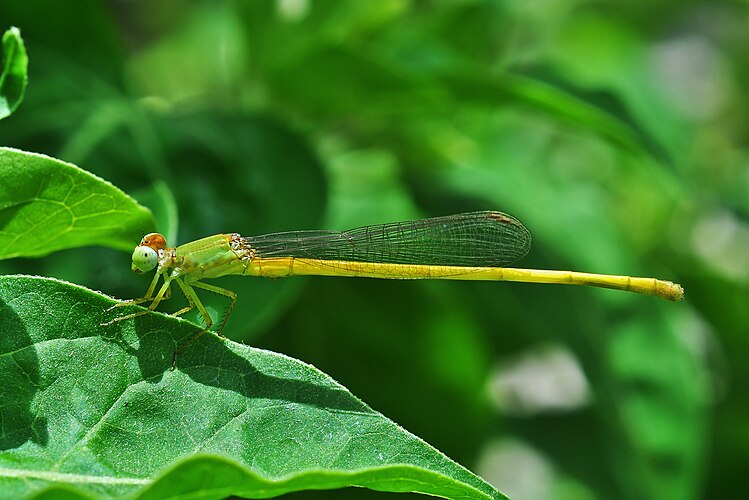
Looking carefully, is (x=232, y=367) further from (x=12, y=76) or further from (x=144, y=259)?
(x=144, y=259)

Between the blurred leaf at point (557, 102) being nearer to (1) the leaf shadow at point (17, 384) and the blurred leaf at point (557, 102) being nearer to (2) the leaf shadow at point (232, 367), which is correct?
(2) the leaf shadow at point (232, 367)

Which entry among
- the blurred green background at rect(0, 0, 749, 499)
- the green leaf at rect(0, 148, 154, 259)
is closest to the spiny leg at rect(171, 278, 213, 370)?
the blurred green background at rect(0, 0, 749, 499)

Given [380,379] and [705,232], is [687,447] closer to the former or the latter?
[380,379]

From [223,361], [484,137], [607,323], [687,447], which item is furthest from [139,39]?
[223,361]

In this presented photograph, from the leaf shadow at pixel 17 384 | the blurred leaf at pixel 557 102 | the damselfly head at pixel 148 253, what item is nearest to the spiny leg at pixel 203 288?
the damselfly head at pixel 148 253

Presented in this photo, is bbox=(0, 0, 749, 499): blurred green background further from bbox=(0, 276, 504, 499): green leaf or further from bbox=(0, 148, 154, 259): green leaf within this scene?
bbox=(0, 276, 504, 499): green leaf

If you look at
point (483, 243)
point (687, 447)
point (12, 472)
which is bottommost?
point (687, 447)

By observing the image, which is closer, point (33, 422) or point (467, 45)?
point (33, 422)

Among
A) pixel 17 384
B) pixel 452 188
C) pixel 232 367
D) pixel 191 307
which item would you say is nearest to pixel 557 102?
pixel 452 188
